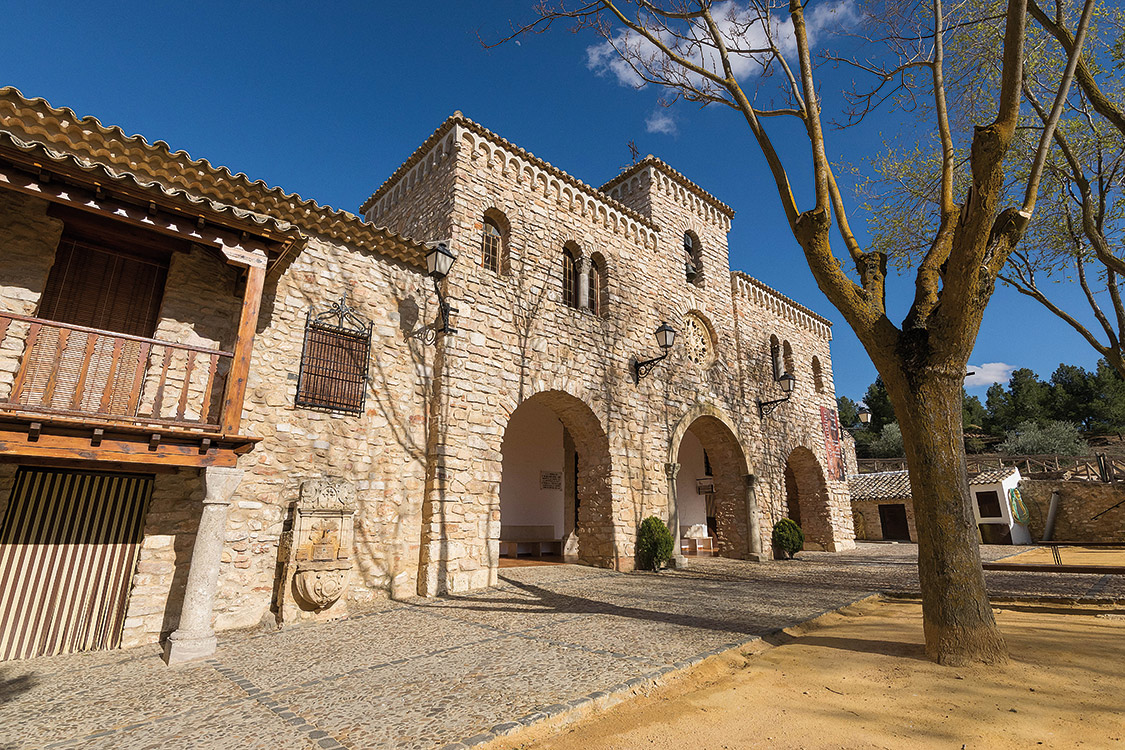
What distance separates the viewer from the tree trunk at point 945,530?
3.75 metres

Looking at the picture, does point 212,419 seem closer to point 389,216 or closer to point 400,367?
point 400,367

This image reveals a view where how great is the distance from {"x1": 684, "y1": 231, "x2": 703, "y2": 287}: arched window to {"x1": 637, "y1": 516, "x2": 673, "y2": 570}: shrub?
6625 millimetres

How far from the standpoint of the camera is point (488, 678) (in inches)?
147

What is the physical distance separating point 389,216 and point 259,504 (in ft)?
22.6

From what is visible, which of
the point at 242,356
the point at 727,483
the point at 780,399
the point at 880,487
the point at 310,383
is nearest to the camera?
the point at 242,356

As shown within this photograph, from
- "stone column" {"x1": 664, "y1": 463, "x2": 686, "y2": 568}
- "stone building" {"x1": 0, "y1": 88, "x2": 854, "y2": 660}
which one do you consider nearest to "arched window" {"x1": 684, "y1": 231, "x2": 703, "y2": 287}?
"stone building" {"x1": 0, "y1": 88, "x2": 854, "y2": 660}

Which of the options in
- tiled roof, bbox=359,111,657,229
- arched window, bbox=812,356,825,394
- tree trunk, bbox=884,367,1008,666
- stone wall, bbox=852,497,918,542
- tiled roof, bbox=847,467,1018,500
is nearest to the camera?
tree trunk, bbox=884,367,1008,666

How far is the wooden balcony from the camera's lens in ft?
13.9

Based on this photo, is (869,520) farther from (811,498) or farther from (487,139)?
(487,139)

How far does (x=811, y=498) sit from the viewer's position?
52.3 feet

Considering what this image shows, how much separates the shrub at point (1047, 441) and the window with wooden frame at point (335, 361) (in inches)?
1487

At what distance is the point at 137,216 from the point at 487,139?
5.80 meters

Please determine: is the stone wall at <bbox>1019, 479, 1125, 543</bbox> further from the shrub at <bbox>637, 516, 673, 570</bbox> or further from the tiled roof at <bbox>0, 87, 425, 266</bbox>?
the tiled roof at <bbox>0, 87, 425, 266</bbox>

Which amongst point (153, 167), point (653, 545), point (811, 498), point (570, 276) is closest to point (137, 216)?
point (153, 167)
